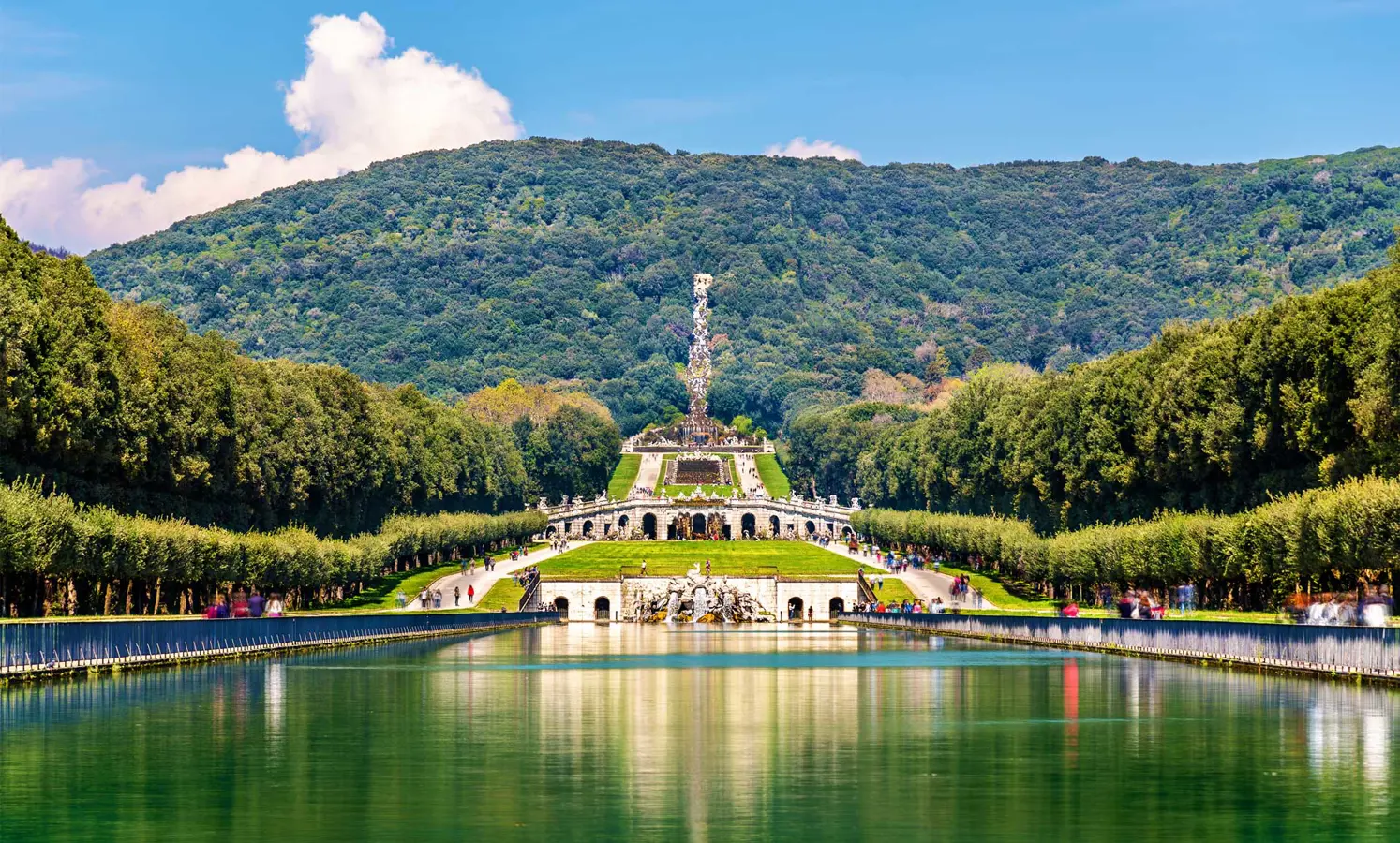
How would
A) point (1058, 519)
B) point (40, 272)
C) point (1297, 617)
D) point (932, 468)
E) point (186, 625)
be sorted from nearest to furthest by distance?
point (186, 625) → point (1297, 617) → point (40, 272) → point (1058, 519) → point (932, 468)

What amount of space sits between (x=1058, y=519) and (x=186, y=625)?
65.4 meters

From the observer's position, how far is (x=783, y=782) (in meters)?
25.3

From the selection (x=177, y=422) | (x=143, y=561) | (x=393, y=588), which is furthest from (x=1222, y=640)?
(x=393, y=588)

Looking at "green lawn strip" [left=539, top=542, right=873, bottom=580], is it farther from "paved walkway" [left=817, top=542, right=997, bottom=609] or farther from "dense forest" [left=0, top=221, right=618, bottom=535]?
"dense forest" [left=0, top=221, right=618, bottom=535]

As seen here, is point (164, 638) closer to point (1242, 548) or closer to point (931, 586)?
point (1242, 548)

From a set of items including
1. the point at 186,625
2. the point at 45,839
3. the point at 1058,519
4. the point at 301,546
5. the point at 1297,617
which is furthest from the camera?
the point at 1058,519

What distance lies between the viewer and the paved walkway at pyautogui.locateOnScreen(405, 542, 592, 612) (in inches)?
4382

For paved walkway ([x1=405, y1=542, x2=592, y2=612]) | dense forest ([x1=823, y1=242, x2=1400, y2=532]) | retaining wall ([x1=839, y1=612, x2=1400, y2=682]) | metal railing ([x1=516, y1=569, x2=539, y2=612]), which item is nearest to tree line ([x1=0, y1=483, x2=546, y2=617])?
paved walkway ([x1=405, y1=542, x2=592, y2=612])

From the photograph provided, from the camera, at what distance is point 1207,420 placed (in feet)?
281

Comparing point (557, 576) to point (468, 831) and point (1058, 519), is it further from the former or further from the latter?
point (468, 831)

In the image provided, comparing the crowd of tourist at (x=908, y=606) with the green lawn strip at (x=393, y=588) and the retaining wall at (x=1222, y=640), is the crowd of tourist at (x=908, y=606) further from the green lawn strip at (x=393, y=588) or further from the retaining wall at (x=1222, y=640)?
the green lawn strip at (x=393, y=588)

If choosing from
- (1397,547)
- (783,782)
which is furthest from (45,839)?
(1397,547)

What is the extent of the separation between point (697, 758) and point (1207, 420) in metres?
61.5

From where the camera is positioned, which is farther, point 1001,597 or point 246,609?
point 1001,597
